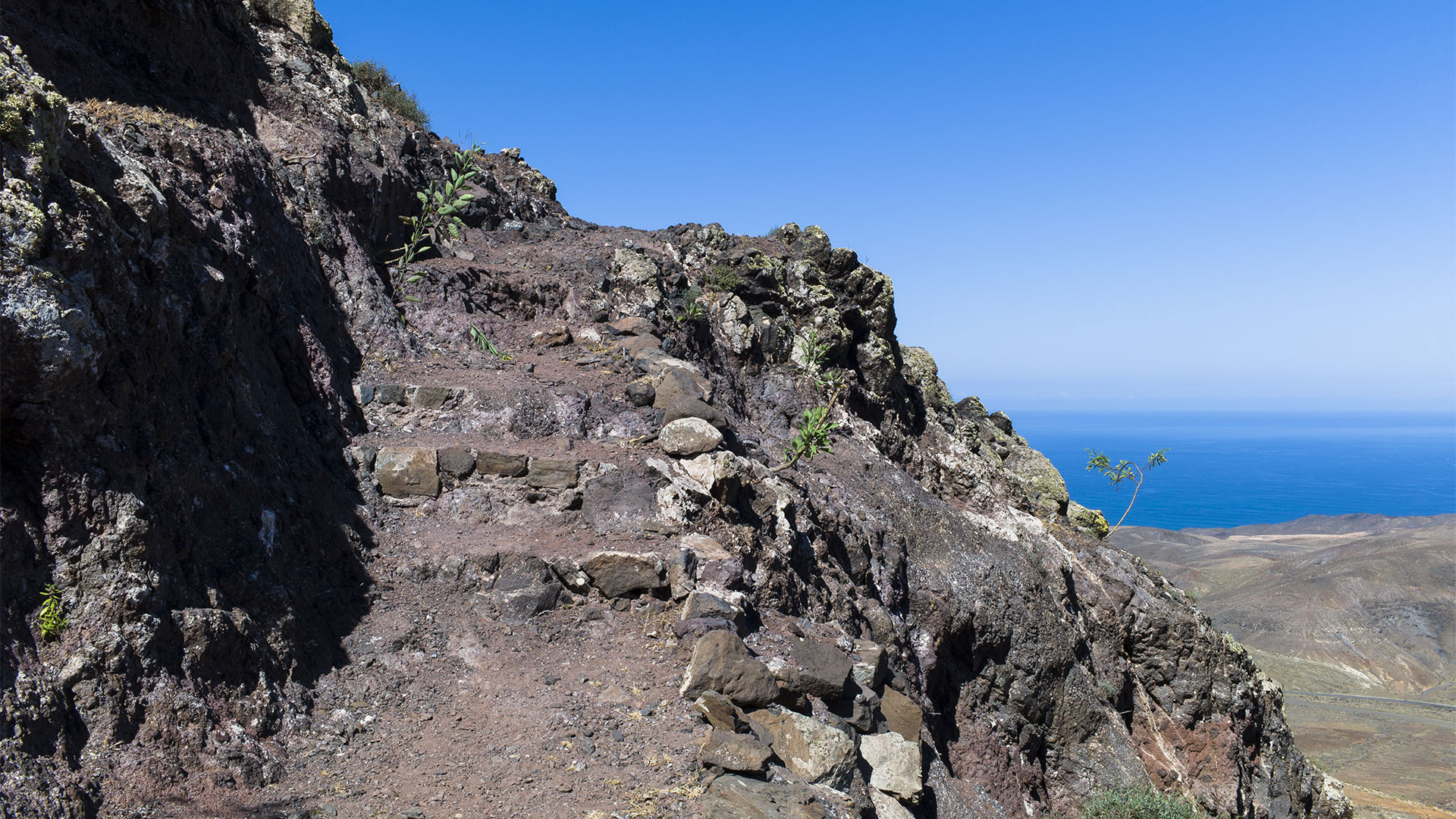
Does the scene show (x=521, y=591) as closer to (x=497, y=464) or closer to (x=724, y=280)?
(x=497, y=464)

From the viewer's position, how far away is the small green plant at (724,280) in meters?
15.2

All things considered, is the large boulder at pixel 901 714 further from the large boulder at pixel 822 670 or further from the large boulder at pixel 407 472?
the large boulder at pixel 407 472

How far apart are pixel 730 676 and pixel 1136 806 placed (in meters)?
8.09

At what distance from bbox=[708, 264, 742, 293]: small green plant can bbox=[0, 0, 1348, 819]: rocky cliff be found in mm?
111

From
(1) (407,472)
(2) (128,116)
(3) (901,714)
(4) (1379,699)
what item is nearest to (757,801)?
(3) (901,714)

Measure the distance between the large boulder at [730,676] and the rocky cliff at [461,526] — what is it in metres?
0.03

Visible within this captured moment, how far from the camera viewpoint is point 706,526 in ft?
27.9

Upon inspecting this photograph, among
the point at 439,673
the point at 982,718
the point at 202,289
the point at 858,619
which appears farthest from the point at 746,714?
the point at 982,718

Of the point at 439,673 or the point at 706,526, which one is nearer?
the point at 439,673

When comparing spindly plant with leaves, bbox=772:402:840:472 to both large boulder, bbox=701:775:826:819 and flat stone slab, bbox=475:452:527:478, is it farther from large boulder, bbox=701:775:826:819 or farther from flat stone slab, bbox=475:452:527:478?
large boulder, bbox=701:775:826:819

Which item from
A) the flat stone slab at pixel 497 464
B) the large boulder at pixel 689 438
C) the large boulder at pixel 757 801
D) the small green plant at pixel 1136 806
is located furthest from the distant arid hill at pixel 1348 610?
the large boulder at pixel 757 801

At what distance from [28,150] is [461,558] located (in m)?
4.36

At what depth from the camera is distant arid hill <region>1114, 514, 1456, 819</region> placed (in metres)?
34.6

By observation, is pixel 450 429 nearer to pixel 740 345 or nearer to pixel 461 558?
pixel 461 558
